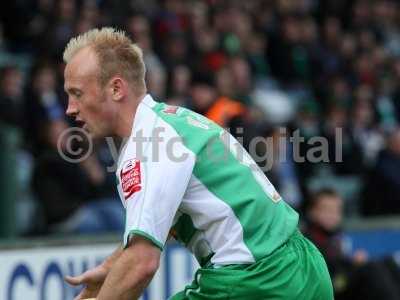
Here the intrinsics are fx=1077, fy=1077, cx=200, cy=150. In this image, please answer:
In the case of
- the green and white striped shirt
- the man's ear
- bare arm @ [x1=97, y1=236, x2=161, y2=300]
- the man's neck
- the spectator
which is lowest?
the spectator

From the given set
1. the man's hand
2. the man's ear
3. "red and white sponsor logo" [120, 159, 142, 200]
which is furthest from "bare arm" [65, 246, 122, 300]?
the man's ear

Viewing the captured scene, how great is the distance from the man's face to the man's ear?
0.9 inches

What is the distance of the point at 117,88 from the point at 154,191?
499 mm

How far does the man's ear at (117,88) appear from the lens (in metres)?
4.23

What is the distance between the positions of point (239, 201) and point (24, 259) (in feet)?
11.1

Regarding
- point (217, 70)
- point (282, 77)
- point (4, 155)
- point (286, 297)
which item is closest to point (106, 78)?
point (286, 297)

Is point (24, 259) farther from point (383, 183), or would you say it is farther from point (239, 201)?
point (383, 183)

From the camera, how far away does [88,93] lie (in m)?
4.23

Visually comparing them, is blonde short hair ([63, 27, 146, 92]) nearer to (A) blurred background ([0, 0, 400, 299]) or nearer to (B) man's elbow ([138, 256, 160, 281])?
(B) man's elbow ([138, 256, 160, 281])

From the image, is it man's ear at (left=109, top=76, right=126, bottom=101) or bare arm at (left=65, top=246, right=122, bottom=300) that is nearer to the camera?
man's ear at (left=109, top=76, right=126, bottom=101)

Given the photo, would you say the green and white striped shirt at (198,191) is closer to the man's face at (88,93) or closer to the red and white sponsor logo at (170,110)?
the red and white sponsor logo at (170,110)

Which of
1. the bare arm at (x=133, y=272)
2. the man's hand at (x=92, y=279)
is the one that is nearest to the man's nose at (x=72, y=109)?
the bare arm at (x=133, y=272)

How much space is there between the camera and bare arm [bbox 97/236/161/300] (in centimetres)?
393

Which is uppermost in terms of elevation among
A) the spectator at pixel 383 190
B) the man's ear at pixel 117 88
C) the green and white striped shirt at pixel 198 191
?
the man's ear at pixel 117 88
